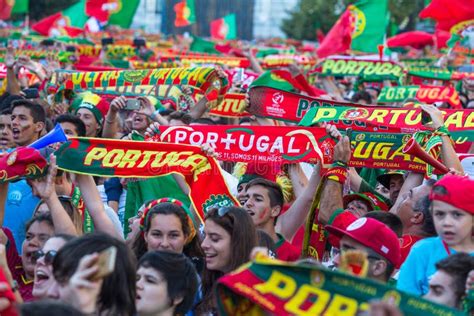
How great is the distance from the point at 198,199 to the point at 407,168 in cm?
160

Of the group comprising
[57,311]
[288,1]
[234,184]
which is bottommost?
[288,1]

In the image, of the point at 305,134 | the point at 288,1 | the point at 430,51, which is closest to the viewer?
the point at 305,134

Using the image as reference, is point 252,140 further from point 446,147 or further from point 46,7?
point 46,7

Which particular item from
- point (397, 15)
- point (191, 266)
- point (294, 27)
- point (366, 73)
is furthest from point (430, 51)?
point (191, 266)

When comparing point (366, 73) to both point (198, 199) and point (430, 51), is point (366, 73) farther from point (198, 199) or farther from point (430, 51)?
point (430, 51)

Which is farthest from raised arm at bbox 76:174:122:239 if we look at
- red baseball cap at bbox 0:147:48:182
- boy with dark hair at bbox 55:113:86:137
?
boy with dark hair at bbox 55:113:86:137

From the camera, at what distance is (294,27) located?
59.0 meters

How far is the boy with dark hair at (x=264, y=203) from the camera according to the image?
265 inches

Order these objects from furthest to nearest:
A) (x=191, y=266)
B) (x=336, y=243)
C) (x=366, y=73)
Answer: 1. (x=366, y=73)
2. (x=336, y=243)
3. (x=191, y=266)

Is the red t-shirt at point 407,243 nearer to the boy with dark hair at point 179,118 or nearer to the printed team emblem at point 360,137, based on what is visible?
the printed team emblem at point 360,137

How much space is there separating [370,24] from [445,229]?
14.6 metres

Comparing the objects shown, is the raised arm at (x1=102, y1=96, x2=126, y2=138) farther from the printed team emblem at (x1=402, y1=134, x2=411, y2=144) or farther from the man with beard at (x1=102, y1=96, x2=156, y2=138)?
the printed team emblem at (x1=402, y1=134, x2=411, y2=144)

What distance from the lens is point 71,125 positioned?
8578 mm

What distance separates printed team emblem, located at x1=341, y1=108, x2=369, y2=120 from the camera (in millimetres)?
8016
